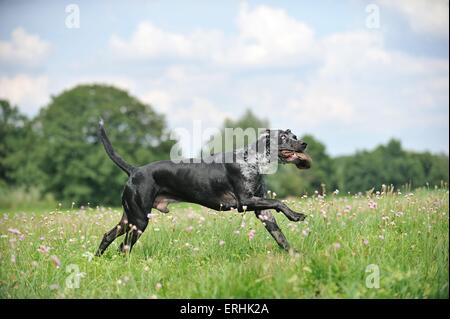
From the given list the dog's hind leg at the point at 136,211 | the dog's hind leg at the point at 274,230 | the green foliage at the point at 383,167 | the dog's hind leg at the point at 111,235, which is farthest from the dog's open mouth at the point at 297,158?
the green foliage at the point at 383,167

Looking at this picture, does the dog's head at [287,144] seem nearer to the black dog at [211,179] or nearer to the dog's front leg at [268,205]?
the black dog at [211,179]

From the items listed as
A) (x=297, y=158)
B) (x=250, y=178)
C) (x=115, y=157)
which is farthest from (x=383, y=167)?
(x=115, y=157)

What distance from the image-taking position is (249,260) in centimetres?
628

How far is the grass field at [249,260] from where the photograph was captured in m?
5.18

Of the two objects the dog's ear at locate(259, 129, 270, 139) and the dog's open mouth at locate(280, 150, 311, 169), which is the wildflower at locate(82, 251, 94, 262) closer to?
the dog's ear at locate(259, 129, 270, 139)

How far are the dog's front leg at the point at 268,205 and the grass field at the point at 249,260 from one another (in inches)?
12.4

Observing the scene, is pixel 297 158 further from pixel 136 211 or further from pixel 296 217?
pixel 136 211

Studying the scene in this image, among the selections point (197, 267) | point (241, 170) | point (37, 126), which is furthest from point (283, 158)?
point (37, 126)

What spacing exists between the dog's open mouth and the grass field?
0.72m

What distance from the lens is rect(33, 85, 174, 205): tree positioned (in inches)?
1379

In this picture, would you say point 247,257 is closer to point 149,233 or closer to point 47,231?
point 149,233

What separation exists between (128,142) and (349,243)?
3093cm

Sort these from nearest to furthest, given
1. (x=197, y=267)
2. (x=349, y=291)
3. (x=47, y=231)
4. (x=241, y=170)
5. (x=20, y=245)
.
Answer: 1. (x=349, y=291)
2. (x=197, y=267)
3. (x=241, y=170)
4. (x=20, y=245)
5. (x=47, y=231)

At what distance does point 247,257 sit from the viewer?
6836mm
